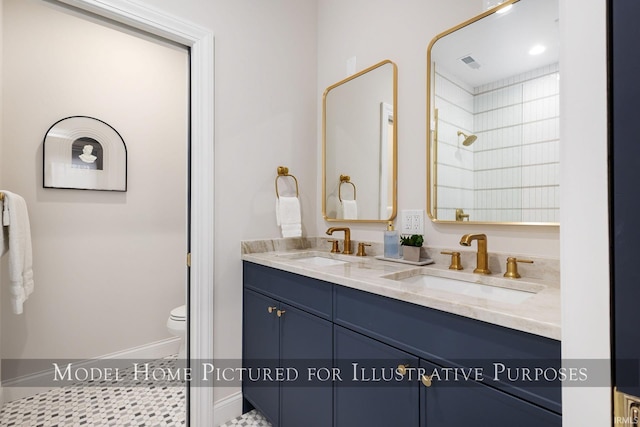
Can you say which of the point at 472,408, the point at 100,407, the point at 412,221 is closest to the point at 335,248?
the point at 412,221

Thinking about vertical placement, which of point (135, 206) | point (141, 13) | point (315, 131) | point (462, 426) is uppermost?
point (141, 13)

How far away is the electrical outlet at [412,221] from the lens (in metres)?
1.56

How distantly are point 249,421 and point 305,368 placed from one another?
0.68m

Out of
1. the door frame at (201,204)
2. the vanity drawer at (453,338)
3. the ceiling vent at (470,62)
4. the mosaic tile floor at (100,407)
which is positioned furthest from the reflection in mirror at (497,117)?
the mosaic tile floor at (100,407)

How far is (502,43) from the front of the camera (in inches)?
50.6

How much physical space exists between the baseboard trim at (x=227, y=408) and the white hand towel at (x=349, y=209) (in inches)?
47.6

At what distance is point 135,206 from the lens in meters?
2.41

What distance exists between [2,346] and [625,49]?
3.01 metres

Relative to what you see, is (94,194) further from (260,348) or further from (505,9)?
(505,9)

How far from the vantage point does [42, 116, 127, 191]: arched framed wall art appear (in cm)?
207

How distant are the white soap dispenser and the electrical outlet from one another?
0.05 m

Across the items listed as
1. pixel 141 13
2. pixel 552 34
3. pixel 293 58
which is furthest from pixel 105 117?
pixel 552 34

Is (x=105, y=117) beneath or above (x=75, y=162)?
above

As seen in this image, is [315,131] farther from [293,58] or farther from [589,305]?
[589,305]
